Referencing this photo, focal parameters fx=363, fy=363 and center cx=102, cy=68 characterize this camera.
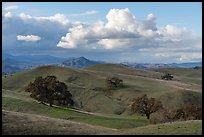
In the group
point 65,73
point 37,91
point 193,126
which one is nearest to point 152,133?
point 193,126

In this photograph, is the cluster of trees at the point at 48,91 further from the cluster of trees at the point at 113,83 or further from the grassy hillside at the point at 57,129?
the cluster of trees at the point at 113,83

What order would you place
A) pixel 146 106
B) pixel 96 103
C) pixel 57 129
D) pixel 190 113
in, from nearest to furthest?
pixel 57 129
pixel 190 113
pixel 146 106
pixel 96 103

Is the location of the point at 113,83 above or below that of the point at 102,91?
above

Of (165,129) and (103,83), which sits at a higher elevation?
(103,83)

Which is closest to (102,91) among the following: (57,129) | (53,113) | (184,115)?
(184,115)

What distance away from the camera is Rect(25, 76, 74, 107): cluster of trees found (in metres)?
84.6

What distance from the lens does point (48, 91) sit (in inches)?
3376

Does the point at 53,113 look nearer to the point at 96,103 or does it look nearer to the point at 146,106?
the point at 146,106

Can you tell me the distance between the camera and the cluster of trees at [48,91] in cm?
8462

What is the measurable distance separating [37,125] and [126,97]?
328 feet

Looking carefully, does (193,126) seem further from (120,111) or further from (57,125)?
(120,111)

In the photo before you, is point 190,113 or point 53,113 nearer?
point 53,113

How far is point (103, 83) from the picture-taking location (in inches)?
6053

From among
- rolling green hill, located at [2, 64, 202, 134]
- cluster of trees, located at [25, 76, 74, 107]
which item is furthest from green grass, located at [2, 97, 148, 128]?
cluster of trees, located at [25, 76, 74, 107]
